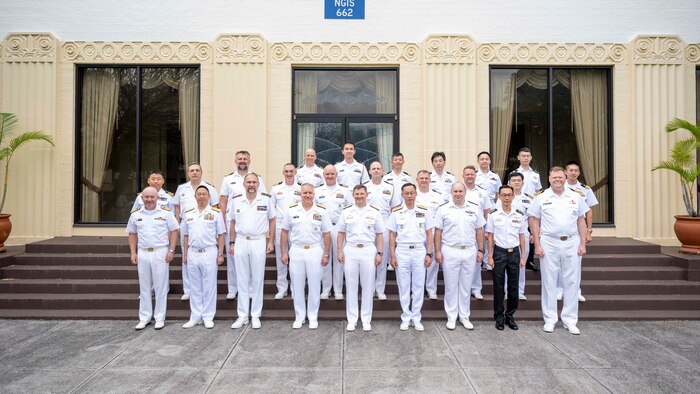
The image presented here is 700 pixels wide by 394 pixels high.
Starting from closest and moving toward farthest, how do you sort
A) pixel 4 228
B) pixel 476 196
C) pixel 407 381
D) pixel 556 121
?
pixel 407 381
pixel 476 196
pixel 4 228
pixel 556 121

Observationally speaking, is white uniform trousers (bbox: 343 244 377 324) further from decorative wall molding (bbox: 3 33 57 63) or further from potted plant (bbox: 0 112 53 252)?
decorative wall molding (bbox: 3 33 57 63)

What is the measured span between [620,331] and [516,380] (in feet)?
8.46

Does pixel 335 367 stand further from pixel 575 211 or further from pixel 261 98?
pixel 261 98

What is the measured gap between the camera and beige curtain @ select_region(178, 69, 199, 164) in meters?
9.81

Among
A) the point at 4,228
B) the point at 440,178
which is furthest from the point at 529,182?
the point at 4,228

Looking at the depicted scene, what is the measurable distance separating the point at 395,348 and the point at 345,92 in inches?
237

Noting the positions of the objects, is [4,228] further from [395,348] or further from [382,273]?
[395,348]

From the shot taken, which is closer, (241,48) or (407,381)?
(407,381)

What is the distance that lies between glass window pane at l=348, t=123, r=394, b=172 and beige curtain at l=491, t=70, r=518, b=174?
231 centimetres

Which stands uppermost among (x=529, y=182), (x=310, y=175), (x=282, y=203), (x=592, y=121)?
(x=592, y=121)

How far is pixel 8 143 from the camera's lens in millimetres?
9250

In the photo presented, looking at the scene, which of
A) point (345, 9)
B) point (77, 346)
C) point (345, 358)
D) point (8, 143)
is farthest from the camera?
point (345, 9)

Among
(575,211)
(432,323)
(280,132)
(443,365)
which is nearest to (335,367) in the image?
(443,365)

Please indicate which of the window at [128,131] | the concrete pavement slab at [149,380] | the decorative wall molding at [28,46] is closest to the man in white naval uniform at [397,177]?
the concrete pavement slab at [149,380]
